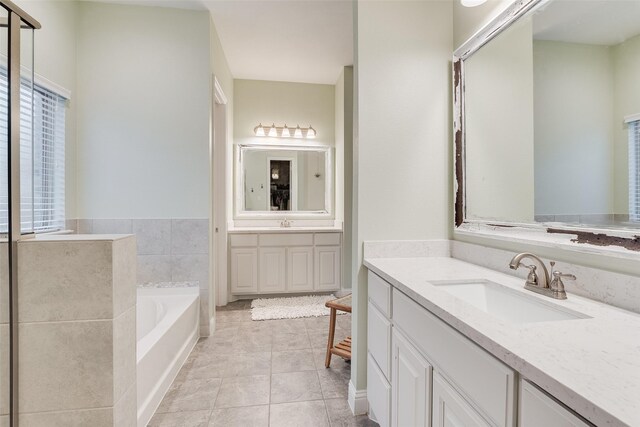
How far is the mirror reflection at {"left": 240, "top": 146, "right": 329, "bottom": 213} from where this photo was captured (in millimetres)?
3949

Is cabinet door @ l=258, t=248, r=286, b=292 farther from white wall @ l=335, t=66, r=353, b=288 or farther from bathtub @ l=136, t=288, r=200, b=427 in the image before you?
bathtub @ l=136, t=288, r=200, b=427

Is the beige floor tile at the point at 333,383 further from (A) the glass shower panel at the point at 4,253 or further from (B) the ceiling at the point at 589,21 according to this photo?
(B) the ceiling at the point at 589,21

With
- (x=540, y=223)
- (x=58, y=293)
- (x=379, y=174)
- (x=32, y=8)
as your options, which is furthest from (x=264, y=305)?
(x=32, y=8)

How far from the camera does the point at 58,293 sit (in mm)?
939

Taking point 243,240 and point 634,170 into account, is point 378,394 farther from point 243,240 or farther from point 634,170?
point 243,240

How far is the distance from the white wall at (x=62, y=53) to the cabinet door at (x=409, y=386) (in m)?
2.69

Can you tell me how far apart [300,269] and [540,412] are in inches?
122

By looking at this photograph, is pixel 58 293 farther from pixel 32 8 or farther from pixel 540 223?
pixel 32 8

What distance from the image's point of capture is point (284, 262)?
3539 millimetres

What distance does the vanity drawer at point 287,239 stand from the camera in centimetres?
350

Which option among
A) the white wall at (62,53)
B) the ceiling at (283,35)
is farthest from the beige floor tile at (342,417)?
the ceiling at (283,35)

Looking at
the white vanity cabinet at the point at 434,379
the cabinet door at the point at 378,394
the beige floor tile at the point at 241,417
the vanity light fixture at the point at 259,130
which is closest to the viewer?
the white vanity cabinet at the point at 434,379

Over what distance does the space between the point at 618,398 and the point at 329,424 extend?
1.43 m

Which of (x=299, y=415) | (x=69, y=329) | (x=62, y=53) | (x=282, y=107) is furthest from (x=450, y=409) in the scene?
(x=282, y=107)
